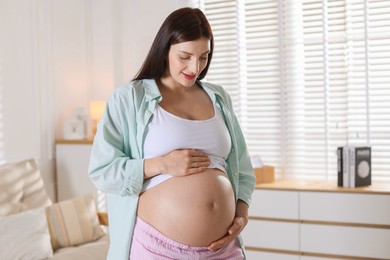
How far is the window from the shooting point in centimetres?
357

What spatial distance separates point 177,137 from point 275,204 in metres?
1.98

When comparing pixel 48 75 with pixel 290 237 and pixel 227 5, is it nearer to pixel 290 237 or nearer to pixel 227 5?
pixel 227 5

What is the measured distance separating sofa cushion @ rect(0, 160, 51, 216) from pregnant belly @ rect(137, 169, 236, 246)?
5.64 feet

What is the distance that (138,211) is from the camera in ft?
5.33

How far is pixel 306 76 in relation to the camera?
3.76 metres

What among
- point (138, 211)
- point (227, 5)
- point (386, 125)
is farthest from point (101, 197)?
point (138, 211)

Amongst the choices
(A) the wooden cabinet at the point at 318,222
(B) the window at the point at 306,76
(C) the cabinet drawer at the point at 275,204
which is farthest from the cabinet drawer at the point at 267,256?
(B) the window at the point at 306,76

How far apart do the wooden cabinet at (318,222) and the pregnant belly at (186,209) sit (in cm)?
184

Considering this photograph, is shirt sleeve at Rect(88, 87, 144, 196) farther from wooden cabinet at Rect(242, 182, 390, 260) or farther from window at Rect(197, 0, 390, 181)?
window at Rect(197, 0, 390, 181)

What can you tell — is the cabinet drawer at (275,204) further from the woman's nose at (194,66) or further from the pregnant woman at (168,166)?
the woman's nose at (194,66)

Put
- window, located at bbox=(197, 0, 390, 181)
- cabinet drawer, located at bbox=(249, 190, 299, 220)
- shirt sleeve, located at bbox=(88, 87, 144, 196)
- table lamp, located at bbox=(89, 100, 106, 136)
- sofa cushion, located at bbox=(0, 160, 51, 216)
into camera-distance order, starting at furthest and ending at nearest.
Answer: table lamp, located at bbox=(89, 100, 106, 136)
window, located at bbox=(197, 0, 390, 181)
cabinet drawer, located at bbox=(249, 190, 299, 220)
sofa cushion, located at bbox=(0, 160, 51, 216)
shirt sleeve, located at bbox=(88, 87, 144, 196)

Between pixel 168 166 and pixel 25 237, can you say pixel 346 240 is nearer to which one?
pixel 25 237

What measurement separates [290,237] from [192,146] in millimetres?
1989

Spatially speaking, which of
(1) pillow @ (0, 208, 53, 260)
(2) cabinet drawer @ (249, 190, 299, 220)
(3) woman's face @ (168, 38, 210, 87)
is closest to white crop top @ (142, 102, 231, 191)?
(3) woman's face @ (168, 38, 210, 87)
